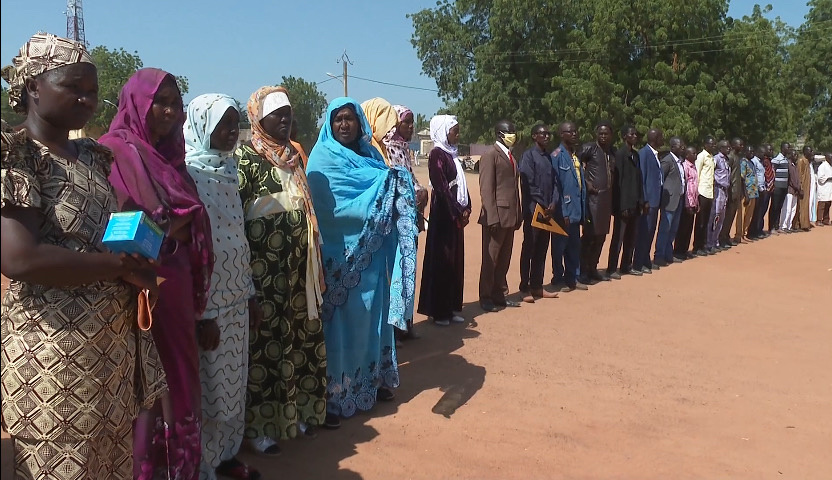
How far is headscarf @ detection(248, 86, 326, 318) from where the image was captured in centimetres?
370

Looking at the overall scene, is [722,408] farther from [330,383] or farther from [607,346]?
[330,383]

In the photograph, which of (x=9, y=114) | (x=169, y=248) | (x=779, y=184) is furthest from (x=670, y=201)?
(x=9, y=114)

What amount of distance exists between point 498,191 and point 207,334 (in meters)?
4.69

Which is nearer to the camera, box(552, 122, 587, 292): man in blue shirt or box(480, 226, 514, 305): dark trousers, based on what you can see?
box(480, 226, 514, 305): dark trousers

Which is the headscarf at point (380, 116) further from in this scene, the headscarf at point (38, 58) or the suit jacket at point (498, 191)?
the headscarf at point (38, 58)

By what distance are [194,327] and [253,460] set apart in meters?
1.25

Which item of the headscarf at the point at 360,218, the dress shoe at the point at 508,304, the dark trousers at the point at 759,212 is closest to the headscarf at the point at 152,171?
the headscarf at the point at 360,218

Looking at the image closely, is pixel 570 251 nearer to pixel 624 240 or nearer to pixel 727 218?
pixel 624 240

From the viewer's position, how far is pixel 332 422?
4.28 m

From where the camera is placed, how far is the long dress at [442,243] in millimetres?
6691

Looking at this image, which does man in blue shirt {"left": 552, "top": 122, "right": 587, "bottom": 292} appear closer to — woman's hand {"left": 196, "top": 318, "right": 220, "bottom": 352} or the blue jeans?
the blue jeans

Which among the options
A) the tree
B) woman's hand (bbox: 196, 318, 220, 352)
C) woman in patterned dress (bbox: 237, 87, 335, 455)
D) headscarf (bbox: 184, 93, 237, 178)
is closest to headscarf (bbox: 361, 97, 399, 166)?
woman in patterned dress (bbox: 237, 87, 335, 455)

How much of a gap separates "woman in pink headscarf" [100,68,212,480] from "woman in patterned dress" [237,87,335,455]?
2.47 feet

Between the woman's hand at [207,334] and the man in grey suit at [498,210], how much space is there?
4.55 m
